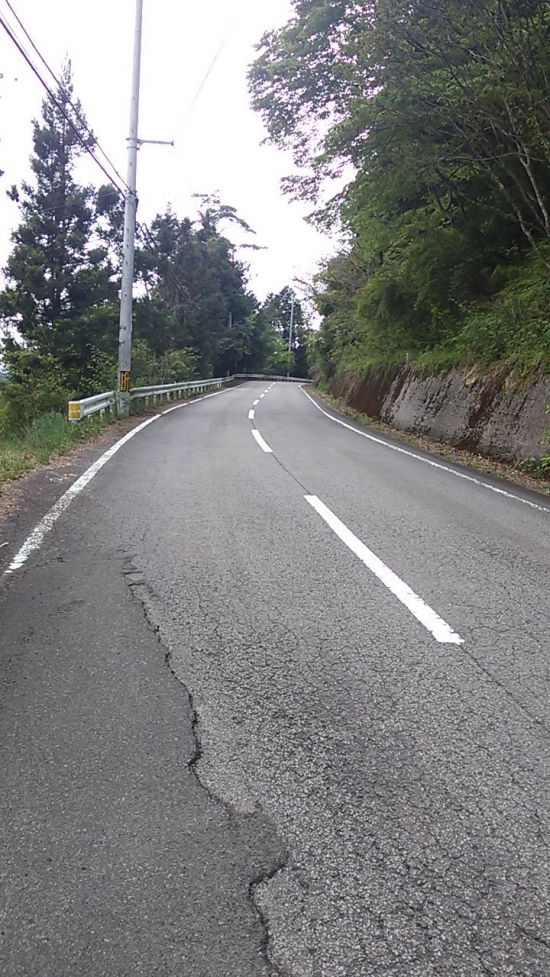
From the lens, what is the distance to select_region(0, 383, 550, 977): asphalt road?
173cm

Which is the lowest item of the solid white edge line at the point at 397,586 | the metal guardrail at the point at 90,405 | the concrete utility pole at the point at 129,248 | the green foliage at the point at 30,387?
the green foliage at the point at 30,387

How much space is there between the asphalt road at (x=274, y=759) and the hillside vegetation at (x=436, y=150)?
9359 mm

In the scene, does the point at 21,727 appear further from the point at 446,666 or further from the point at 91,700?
the point at 446,666

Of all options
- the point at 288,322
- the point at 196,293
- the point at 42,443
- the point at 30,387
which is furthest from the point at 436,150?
the point at 288,322

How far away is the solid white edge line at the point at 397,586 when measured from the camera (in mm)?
3688

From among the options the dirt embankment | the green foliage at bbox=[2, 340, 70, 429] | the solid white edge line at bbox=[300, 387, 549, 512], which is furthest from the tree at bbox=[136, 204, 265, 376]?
the solid white edge line at bbox=[300, 387, 549, 512]

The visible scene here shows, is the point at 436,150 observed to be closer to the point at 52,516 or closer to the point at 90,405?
the point at 90,405

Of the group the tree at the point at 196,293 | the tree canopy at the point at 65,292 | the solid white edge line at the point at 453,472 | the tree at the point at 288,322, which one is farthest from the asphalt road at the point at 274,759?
the tree at the point at 288,322

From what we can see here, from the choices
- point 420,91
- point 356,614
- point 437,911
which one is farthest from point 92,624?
point 420,91

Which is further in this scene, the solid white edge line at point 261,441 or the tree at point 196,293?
the tree at point 196,293

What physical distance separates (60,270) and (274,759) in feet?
101

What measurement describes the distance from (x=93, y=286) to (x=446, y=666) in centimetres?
2999

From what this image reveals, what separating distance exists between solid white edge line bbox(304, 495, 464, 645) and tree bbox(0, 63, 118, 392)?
81.3 feet

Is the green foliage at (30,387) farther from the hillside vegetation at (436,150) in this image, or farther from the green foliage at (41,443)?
the hillside vegetation at (436,150)
